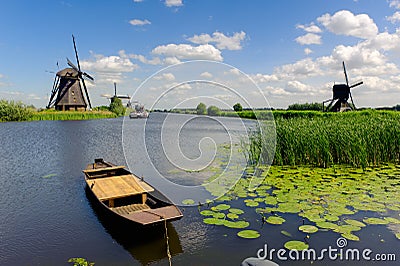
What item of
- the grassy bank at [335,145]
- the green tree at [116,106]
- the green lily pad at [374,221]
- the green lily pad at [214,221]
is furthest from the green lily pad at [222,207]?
the green tree at [116,106]

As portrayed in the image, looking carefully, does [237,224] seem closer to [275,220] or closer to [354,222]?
[275,220]

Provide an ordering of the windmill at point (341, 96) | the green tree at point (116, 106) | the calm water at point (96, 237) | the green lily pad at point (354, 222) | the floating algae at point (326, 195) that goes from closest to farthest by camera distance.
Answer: the calm water at point (96, 237) → the green lily pad at point (354, 222) → the floating algae at point (326, 195) → the windmill at point (341, 96) → the green tree at point (116, 106)

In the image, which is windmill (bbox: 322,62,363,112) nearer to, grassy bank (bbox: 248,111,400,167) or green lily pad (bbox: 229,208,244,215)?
grassy bank (bbox: 248,111,400,167)

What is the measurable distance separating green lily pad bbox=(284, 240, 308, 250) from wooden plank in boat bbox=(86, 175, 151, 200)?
3.10m

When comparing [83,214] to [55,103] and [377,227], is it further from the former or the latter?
[55,103]

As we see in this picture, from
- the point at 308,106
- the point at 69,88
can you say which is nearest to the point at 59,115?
the point at 69,88

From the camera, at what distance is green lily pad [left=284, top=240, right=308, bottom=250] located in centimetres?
483

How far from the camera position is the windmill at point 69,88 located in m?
42.3

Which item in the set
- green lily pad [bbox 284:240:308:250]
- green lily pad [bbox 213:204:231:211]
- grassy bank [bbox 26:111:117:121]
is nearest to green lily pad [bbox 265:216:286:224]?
green lily pad [bbox 284:240:308:250]

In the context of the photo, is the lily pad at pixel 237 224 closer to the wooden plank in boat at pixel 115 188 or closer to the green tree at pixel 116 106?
the wooden plank in boat at pixel 115 188

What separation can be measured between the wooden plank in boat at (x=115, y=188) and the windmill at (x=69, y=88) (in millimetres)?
38870

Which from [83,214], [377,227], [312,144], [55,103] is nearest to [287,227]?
[377,227]

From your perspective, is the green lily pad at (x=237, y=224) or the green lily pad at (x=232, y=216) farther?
the green lily pad at (x=232, y=216)

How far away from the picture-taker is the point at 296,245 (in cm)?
488
